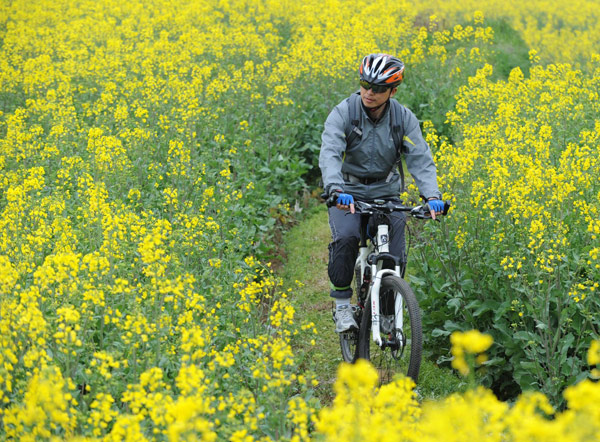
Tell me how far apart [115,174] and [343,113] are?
9.84 ft

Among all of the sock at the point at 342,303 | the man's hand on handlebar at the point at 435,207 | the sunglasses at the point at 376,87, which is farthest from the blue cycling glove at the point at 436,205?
the sock at the point at 342,303

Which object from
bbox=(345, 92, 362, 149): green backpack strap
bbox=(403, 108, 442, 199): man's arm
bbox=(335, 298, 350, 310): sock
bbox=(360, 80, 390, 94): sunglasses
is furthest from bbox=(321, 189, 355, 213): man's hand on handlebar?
bbox=(335, 298, 350, 310): sock

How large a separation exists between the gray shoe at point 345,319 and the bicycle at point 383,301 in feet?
0.27

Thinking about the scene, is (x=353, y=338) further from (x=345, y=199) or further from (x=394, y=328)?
(x=345, y=199)

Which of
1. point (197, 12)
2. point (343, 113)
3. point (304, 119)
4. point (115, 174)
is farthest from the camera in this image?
point (197, 12)

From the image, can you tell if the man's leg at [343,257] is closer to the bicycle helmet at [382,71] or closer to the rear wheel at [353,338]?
the rear wheel at [353,338]

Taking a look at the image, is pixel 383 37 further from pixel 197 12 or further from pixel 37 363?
pixel 37 363

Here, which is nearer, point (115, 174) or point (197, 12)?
point (115, 174)

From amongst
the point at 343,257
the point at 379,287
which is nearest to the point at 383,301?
the point at 379,287

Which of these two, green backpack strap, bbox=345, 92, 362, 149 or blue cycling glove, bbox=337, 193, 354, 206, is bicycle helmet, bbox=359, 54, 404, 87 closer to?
green backpack strap, bbox=345, 92, 362, 149

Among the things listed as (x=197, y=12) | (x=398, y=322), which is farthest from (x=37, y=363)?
(x=197, y=12)

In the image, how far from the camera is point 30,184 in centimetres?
683

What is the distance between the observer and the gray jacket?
18.9ft

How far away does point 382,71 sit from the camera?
18.4 feet
